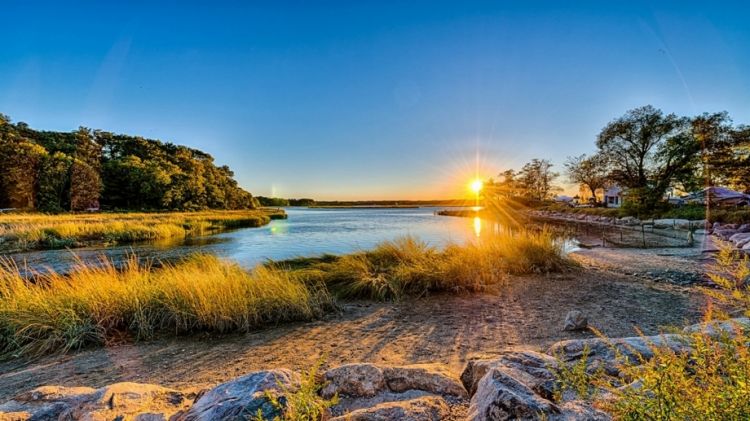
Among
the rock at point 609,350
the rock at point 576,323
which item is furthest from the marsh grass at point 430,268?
the rock at point 609,350

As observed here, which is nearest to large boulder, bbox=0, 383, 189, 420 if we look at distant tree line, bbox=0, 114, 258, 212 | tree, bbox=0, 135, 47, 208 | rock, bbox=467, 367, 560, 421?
rock, bbox=467, 367, 560, 421

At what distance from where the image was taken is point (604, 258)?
9773 mm

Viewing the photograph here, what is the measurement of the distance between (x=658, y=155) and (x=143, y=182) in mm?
58446

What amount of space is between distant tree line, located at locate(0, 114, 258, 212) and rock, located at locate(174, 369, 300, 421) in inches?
1810

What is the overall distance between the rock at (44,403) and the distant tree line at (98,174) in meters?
44.9

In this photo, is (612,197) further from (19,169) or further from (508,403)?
(19,169)

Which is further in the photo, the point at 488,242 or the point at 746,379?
the point at 488,242

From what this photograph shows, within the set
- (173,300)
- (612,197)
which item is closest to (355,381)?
(173,300)

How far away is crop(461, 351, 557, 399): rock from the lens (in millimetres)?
1852

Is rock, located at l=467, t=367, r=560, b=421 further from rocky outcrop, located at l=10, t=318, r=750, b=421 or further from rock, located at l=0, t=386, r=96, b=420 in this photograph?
rock, located at l=0, t=386, r=96, b=420

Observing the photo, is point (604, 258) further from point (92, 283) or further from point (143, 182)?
point (143, 182)

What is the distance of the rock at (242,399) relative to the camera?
5.33 feet

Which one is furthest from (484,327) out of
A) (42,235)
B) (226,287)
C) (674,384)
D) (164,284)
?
(42,235)

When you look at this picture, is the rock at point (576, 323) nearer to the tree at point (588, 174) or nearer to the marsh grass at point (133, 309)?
the marsh grass at point (133, 309)
